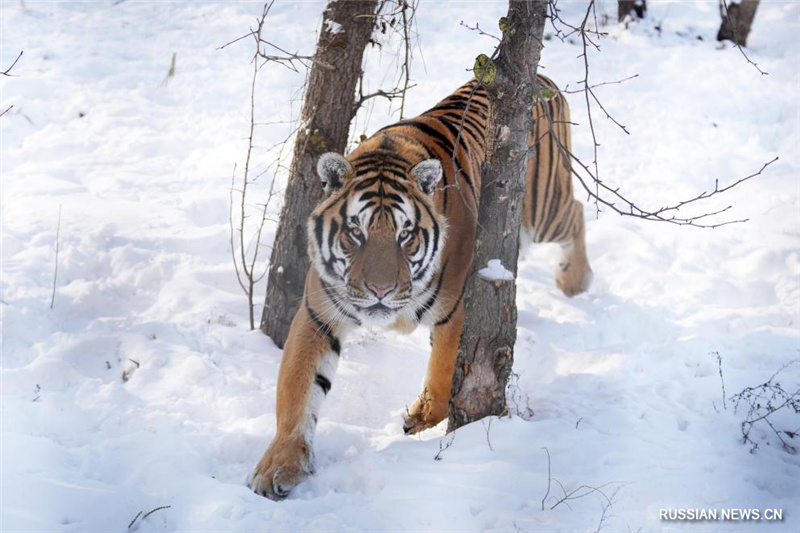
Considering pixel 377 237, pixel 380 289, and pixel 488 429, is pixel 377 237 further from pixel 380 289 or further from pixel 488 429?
pixel 488 429

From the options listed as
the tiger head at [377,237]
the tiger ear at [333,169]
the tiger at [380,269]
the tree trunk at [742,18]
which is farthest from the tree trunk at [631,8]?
the tiger ear at [333,169]

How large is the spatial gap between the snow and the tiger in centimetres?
34

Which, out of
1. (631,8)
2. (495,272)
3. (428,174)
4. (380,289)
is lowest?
(380,289)

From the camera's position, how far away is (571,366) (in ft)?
15.2

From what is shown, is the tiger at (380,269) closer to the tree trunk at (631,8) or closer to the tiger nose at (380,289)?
the tiger nose at (380,289)

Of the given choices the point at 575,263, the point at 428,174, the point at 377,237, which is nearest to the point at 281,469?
the point at 377,237

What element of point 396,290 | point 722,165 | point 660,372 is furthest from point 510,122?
point 722,165

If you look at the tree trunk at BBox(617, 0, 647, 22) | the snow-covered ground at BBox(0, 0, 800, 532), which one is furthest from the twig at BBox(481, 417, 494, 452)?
the tree trunk at BBox(617, 0, 647, 22)

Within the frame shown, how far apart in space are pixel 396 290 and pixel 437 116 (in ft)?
4.63

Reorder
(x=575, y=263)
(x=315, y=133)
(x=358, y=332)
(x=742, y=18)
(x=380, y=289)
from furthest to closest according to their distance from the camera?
(x=742, y=18)
(x=575, y=263)
(x=358, y=332)
(x=315, y=133)
(x=380, y=289)

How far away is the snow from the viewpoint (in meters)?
3.46

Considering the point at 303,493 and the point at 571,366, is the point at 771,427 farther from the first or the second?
the point at 303,493

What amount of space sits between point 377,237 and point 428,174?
404 mm

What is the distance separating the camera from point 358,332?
516cm
